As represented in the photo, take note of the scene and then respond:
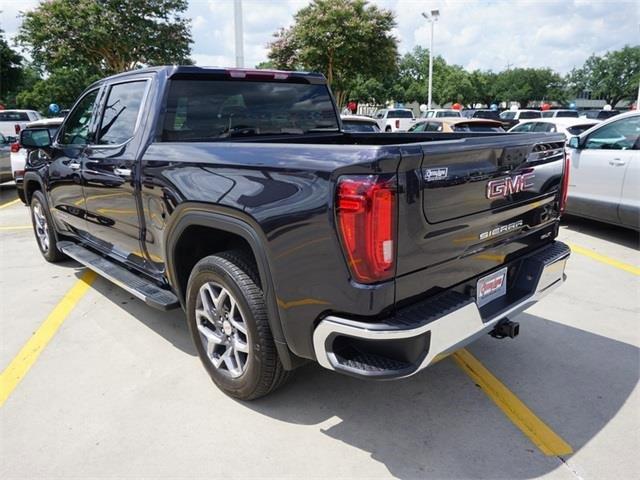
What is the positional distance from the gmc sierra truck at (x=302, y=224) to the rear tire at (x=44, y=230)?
1.61 metres

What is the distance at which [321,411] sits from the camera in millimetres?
3025

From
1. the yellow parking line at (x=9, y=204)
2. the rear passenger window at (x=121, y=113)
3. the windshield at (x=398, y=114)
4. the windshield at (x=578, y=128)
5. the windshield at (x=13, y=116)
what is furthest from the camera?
the windshield at (x=398, y=114)

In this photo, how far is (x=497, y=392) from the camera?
318cm

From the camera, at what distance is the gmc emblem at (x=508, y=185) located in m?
2.67

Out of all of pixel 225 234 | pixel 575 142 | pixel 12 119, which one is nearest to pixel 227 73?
pixel 225 234

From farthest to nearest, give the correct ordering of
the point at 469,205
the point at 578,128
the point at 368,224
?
the point at 578,128, the point at 469,205, the point at 368,224

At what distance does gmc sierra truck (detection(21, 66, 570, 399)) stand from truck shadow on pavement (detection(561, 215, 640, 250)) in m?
4.18

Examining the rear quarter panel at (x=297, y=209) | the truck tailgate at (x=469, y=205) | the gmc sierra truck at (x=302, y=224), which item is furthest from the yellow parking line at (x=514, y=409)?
the rear quarter panel at (x=297, y=209)

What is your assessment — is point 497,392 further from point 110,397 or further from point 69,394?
point 69,394

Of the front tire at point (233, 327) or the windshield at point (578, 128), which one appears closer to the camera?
the front tire at point (233, 327)

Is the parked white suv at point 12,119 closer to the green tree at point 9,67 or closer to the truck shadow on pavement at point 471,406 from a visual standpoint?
the green tree at point 9,67

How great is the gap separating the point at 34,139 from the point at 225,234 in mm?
3298

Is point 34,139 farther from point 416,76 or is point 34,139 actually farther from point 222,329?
point 416,76

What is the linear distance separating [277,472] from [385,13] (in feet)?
85.5
